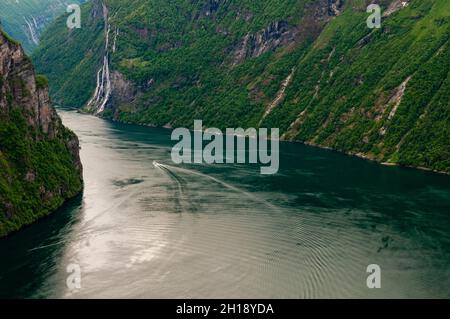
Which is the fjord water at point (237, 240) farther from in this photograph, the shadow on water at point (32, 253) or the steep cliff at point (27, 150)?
the steep cliff at point (27, 150)

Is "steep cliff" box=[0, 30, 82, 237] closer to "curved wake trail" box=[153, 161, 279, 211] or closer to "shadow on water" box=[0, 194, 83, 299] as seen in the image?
"shadow on water" box=[0, 194, 83, 299]

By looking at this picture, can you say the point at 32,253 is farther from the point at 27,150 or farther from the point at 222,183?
the point at 222,183

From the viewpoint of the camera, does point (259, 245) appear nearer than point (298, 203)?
Yes

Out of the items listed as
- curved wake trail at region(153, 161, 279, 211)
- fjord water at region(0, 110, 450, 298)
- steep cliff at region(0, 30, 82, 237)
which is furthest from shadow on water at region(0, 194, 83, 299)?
curved wake trail at region(153, 161, 279, 211)
